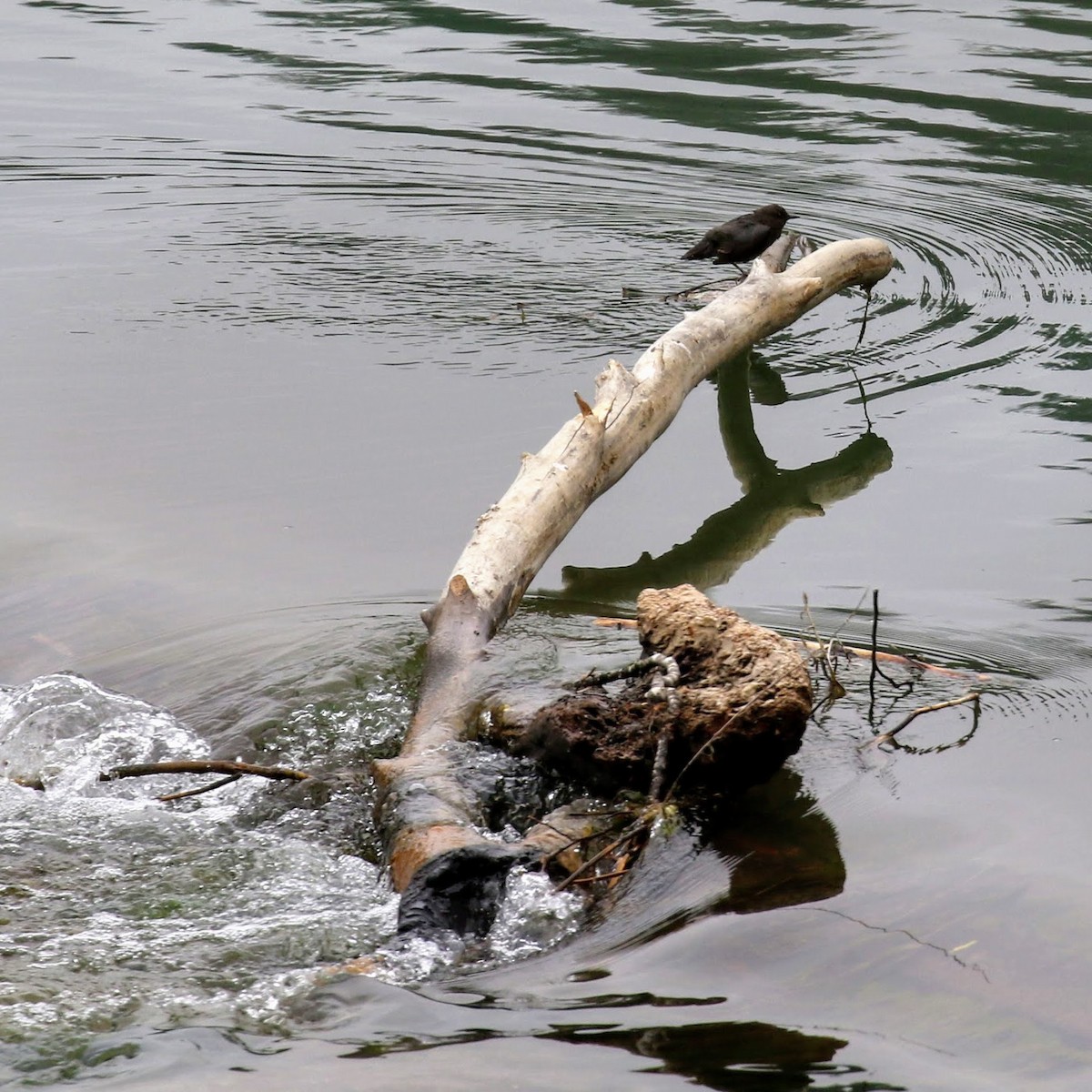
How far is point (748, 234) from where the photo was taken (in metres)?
7.57

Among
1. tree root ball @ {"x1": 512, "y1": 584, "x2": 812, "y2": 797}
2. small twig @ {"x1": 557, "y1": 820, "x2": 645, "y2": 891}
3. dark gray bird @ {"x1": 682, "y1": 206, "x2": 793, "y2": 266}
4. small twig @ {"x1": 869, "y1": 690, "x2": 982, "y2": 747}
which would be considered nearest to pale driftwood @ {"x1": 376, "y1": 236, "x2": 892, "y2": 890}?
dark gray bird @ {"x1": 682, "y1": 206, "x2": 793, "y2": 266}

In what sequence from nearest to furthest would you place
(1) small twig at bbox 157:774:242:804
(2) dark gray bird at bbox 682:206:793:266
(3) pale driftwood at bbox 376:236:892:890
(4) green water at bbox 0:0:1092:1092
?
(4) green water at bbox 0:0:1092:1092 < (3) pale driftwood at bbox 376:236:892:890 < (1) small twig at bbox 157:774:242:804 < (2) dark gray bird at bbox 682:206:793:266

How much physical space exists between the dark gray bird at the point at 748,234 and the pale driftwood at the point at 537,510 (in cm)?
10

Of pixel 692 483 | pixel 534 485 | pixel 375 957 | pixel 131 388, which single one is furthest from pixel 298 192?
pixel 375 957

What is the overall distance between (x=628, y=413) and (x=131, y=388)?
2.51 metres

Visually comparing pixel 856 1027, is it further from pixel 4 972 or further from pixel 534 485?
pixel 534 485

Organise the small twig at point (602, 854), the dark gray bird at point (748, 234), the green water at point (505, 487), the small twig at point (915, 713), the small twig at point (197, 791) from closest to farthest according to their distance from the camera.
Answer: the green water at point (505, 487)
the small twig at point (602, 854)
the small twig at point (197, 791)
the small twig at point (915, 713)
the dark gray bird at point (748, 234)

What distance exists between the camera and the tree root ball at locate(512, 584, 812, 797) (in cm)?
367

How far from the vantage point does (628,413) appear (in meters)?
5.65

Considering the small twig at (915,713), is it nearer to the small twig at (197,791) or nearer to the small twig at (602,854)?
the small twig at (602,854)

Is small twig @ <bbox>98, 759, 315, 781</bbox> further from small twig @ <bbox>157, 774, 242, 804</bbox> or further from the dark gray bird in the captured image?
the dark gray bird

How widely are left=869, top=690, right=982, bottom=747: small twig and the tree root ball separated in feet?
1.33

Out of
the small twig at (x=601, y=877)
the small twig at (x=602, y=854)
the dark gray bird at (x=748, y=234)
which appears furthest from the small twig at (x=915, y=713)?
the dark gray bird at (x=748, y=234)

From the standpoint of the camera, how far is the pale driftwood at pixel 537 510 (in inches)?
141
